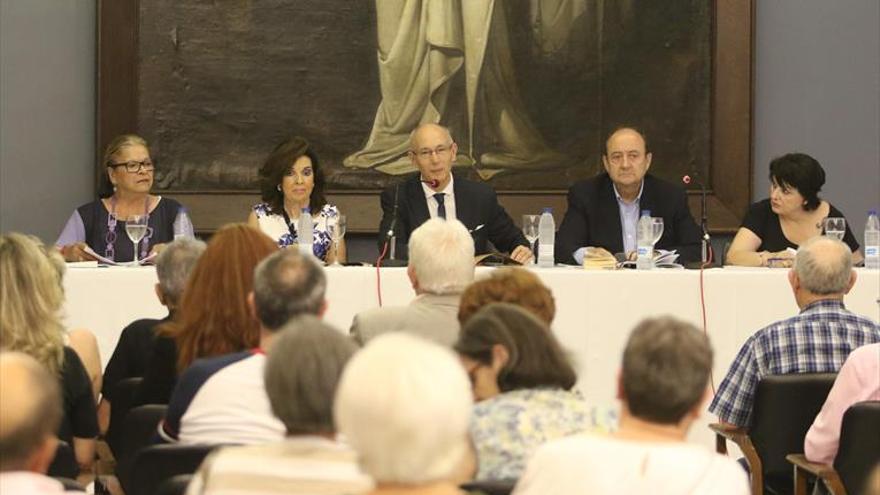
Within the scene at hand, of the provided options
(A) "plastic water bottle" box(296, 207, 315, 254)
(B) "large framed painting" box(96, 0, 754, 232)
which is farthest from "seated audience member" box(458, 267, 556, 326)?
(B) "large framed painting" box(96, 0, 754, 232)

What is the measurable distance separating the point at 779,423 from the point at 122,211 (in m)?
3.66

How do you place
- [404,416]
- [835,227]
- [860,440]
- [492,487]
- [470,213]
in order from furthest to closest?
[470,213] → [835,227] → [860,440] → [492,487] → [404,416]

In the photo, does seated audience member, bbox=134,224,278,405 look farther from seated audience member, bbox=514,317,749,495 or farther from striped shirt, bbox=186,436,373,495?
seated audience member, bbox=514,317,749,495

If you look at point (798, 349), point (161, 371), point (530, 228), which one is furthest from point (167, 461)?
point (530, 228)

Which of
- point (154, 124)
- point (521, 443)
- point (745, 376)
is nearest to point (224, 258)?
point (521, 443)

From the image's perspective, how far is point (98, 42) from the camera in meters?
8.20

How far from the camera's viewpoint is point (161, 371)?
13.7 ft

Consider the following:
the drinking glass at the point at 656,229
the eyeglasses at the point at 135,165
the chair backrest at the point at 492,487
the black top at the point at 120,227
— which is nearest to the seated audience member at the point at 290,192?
the black top at the point at 120,227

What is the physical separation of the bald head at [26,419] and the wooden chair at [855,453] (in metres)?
2.22

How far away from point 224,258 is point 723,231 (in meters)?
4.72

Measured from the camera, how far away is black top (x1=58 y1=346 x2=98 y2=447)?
3.94 meters

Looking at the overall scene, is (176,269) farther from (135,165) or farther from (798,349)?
(135,165)

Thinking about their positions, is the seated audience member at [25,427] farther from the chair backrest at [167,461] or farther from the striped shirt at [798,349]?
the striped shirt at [798,349]

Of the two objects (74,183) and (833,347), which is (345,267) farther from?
(74,183)
